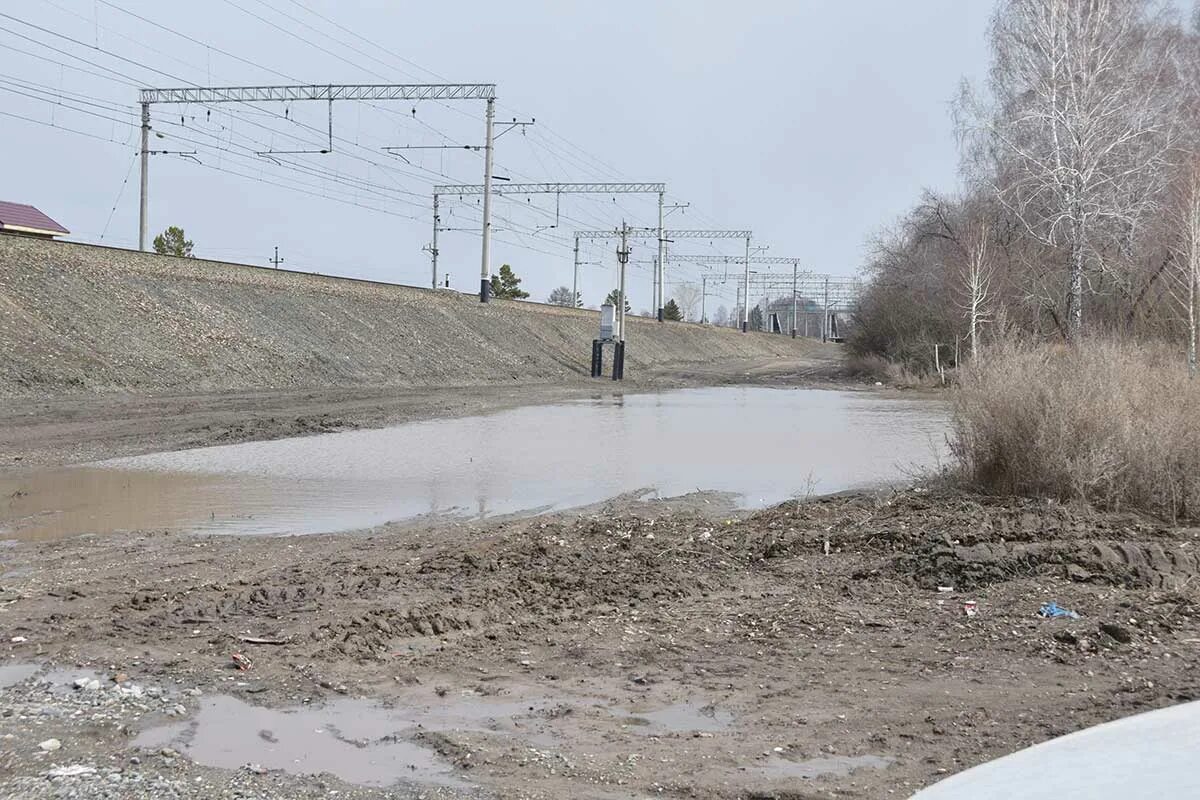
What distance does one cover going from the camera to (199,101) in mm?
40750

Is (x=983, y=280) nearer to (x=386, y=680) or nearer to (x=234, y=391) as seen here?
(x=234, y=391)

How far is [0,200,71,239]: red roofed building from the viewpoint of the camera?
57.4m

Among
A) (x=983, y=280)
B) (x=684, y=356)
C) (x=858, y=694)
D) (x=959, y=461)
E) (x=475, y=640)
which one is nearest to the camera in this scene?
(x=858, y=694)

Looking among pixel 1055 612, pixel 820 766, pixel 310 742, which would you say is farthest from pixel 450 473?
pixel 820 766

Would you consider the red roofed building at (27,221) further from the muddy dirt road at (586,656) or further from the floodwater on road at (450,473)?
the muddy dirt road at (586,656)

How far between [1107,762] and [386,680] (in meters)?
3.88

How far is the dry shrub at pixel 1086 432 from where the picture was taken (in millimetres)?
10625

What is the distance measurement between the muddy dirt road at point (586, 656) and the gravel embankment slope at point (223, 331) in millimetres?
17247

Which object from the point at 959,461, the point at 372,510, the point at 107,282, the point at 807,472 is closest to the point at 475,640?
the point at 372,510

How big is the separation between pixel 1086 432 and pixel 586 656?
6475mm

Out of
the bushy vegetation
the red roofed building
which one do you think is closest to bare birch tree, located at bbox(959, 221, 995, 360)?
the bushy vegetation

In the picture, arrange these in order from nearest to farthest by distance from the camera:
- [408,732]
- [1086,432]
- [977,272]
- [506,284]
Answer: [408,732]
[1086,432]
[977,272]
[506,284]

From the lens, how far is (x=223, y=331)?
3244 cm

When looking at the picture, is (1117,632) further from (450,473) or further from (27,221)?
(27,221)
